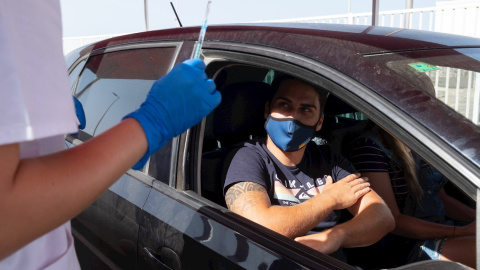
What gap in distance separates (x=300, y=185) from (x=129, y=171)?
28.5 inches

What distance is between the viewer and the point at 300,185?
1979 millimetres

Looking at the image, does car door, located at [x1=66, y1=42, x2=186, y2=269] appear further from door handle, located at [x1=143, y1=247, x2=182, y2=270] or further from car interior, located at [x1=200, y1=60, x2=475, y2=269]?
car interior, located at [x1=200, y1=60, x2=475, y2=269]

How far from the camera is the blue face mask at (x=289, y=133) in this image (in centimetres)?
192

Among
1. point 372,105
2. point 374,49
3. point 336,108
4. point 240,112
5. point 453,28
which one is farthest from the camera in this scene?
point 453,28

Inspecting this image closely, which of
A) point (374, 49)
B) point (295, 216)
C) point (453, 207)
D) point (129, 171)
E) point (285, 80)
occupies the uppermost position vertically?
point (374, 49)

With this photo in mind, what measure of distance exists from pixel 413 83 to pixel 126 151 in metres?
0.77

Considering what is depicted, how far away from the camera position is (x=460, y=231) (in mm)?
1992

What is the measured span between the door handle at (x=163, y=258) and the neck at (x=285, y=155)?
2.35ft

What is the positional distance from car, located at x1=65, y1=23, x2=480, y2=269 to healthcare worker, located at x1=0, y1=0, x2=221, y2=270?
58cm

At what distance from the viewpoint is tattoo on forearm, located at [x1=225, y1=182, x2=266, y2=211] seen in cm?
178

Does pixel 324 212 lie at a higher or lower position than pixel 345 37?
lower

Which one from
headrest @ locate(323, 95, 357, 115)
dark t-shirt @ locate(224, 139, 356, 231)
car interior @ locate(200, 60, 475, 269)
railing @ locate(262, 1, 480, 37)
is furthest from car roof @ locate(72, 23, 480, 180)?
railing @ locate(262, 1, 480, 37)

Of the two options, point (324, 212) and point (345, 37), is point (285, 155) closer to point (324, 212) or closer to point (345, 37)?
point (324, 212)

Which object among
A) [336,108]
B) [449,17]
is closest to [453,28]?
[449,17]
